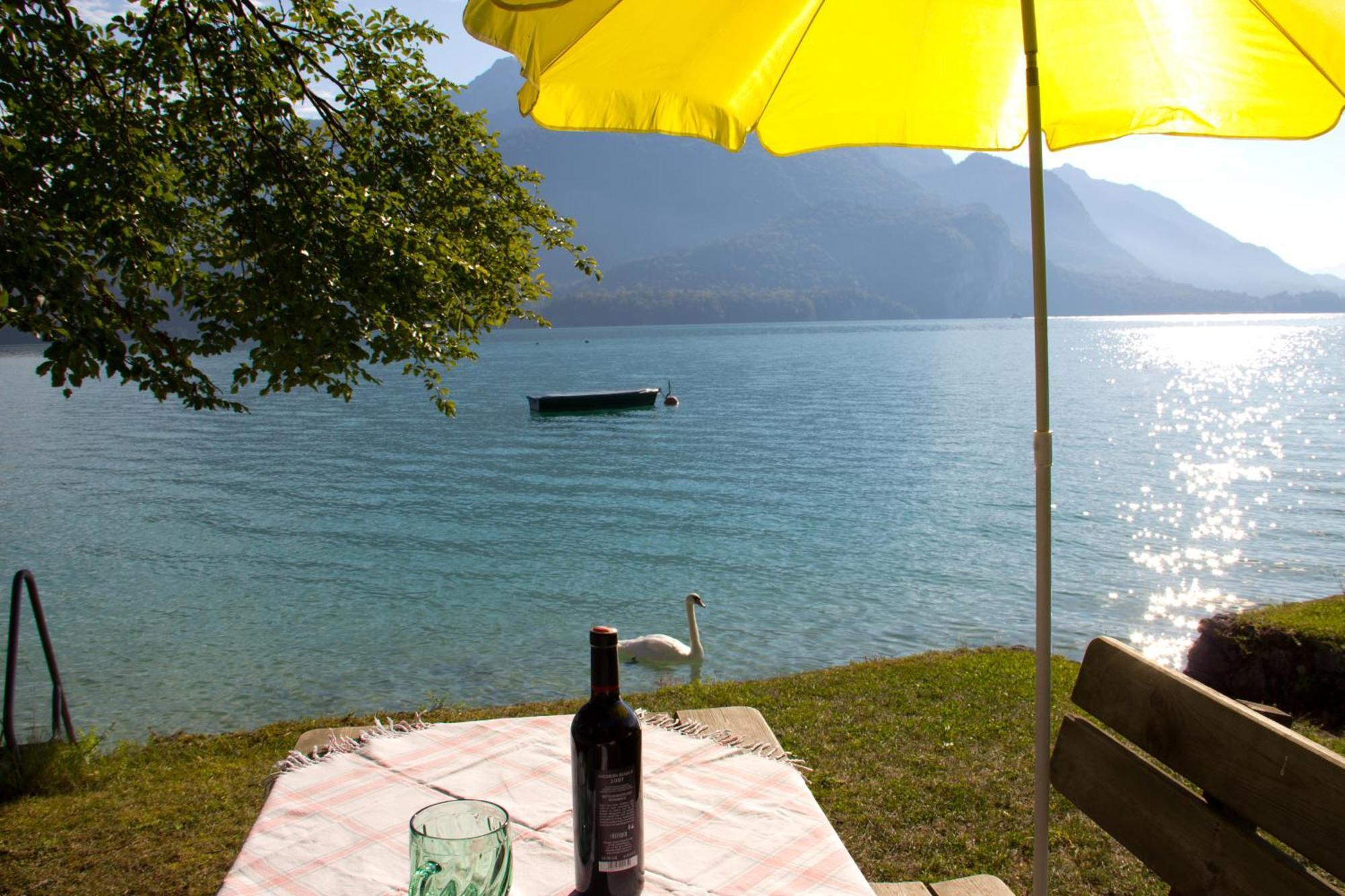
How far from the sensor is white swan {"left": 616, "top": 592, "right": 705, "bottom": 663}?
430 inches

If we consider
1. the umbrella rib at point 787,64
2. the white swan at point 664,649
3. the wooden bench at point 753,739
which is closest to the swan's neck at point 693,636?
the white swan at point 664,649

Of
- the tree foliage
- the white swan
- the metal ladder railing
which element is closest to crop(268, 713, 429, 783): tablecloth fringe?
the tree foliage

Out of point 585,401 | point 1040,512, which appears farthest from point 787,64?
point 585,401

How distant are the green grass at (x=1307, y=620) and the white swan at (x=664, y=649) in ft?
17.8

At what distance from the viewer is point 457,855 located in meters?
1.42

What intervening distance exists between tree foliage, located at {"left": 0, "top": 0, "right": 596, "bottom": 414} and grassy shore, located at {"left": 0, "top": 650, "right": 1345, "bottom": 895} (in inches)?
93.8

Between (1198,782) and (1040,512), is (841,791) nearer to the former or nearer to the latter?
(1040,512)

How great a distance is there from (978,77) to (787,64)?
0.58m

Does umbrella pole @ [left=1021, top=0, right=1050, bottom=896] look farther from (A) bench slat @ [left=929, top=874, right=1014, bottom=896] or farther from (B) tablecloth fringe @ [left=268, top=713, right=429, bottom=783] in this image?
(B) tablecloth fringe @ [left=268, top=713, right=429, bottom=783]

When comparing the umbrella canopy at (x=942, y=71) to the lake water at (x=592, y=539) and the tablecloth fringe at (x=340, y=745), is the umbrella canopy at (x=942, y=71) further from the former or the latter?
the lake water at (x=592, y=539)

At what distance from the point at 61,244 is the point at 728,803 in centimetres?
431

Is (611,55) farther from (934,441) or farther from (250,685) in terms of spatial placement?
(934,441)

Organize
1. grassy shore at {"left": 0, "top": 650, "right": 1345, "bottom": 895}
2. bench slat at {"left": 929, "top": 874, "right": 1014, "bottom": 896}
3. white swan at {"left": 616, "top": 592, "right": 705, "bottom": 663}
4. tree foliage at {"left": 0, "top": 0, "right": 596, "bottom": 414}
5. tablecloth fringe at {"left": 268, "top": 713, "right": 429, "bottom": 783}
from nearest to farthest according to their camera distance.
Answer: tablecloth fringe at {"left": 268, "top": 713, "right": 429, "bottom": 783} < bench slat at {"left": 929, "top": 874, "right": 1014, "bottom": 896} < grassy shore at {"left": 0, "top": 650, "right": 1345, "bottom": 895} < tree foliage at {"left": 0, "top": 0, "right": 596, "bottom": 414} < white swan at {"left": 616, "top": 592, "right": 705, "bottom": 663}

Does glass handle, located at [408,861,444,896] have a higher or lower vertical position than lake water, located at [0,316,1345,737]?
higher
